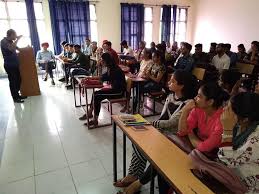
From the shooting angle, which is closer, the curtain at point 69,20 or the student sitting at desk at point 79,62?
the student sitting at desk at point 79,62

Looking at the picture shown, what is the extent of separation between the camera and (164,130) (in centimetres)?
195

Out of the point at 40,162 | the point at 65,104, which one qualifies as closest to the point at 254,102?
the point at 40,162

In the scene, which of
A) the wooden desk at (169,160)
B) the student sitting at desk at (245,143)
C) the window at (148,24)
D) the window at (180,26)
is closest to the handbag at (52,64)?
the window at (148,24)

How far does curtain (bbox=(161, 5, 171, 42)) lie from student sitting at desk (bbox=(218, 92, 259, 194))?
7994 millimetres

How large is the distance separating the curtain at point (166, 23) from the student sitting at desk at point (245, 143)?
7.99 metres

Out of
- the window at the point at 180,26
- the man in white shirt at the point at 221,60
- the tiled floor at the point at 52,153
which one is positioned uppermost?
the window at the point at 180,26

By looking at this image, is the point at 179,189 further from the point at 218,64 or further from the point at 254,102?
the point at 218,64

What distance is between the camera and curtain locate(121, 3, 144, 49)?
800cm

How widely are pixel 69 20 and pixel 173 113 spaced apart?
21.2 feet

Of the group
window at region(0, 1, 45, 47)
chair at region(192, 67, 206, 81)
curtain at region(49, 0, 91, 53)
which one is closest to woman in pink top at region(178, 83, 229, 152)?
chair at region(192, 67, 206, 81)

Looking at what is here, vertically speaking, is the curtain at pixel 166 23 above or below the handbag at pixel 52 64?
above

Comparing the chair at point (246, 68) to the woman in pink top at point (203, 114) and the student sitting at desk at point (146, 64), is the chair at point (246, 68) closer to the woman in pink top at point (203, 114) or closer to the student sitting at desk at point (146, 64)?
the student sitting at desk at point (146, 64)

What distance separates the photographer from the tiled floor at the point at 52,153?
6.84ft

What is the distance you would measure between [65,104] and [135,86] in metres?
1.59
